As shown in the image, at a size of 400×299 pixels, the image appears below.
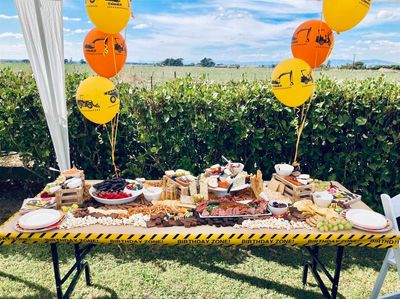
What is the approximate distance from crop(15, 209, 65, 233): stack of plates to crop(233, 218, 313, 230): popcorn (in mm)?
1438

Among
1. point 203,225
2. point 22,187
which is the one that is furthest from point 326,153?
point 22,187

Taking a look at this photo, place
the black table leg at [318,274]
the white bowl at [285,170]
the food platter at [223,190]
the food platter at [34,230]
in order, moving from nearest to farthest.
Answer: the food platter at [34,230] < the black table leg at [318,274] < the food platter at [223,190] < the white bowl at [285,170]

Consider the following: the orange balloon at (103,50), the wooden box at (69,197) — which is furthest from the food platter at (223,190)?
the orange balloon at (103,50)

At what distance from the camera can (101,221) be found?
277 centimetres

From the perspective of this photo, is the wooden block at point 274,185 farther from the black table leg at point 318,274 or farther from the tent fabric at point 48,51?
the tent fabric at point 48,51

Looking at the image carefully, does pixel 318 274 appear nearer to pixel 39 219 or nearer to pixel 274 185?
pixel 274 185

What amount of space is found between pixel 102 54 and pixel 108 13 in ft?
1.51

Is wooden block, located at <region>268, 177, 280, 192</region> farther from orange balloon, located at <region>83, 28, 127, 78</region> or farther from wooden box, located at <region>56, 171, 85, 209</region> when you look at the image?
orange balloon, located at <region>83, 28, 127, 78</region>

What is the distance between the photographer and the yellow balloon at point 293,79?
325 centimetres

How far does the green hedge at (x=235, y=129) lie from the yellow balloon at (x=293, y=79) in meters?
1.19

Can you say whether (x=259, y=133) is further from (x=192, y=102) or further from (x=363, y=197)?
(x=363, y=197)

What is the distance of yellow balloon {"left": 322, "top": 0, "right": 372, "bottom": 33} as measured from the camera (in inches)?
120

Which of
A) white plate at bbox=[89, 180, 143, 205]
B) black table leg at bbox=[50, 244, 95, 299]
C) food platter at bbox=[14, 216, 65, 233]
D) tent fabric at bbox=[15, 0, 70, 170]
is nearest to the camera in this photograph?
food platter at bbox=[14, 216, 65, 233]

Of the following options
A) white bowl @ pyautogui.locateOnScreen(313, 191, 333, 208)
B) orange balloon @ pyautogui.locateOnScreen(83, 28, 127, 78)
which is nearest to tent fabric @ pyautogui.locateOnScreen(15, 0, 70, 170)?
orange balloon @ pyautogui.locateOnScreen(83, 28, 127, 78)
